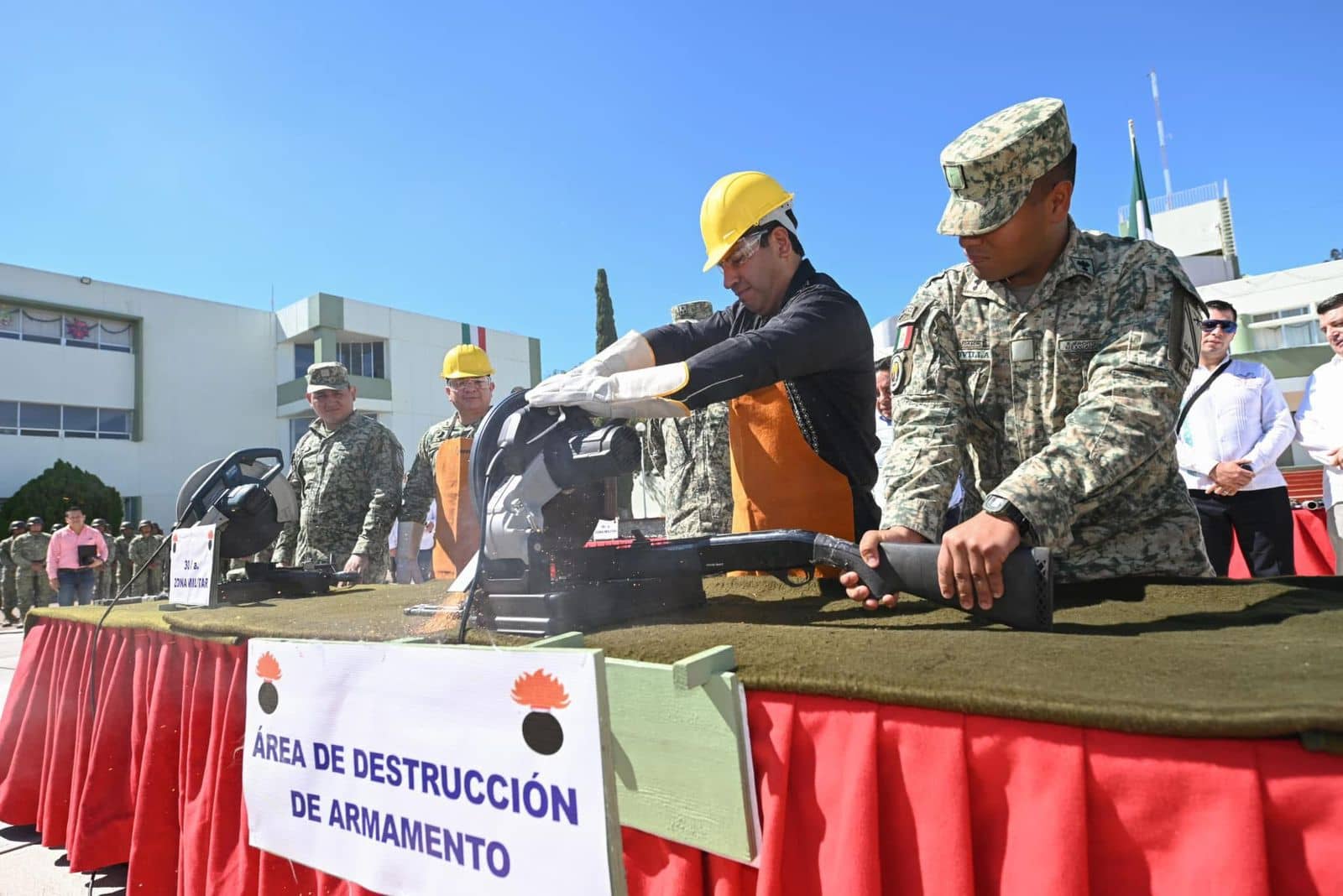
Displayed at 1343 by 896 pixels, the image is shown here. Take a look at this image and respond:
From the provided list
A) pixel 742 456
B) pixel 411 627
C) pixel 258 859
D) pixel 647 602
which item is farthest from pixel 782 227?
pixel 258 859

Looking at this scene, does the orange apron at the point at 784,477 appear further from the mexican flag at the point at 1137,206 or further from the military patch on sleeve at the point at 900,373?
the mexican flag at the point at 1137,206

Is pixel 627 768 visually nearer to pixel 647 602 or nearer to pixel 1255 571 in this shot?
pixel 647 602

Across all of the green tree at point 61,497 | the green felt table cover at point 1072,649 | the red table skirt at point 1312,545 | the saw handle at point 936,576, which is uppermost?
the green tree at point 61,497

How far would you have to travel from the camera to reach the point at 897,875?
36.8 inches

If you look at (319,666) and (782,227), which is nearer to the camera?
(319,666)

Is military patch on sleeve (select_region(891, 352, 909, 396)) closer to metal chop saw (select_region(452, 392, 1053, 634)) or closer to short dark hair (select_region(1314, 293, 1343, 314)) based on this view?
metal chop saw (select_region(452, 392, 1053, 634))

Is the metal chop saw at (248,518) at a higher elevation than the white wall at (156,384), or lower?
lower

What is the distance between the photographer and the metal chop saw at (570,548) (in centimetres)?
140

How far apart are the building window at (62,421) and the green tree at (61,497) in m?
1.84

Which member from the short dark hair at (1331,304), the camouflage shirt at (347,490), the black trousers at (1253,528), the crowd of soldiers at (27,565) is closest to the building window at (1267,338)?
the short dark hair at (1331,304)


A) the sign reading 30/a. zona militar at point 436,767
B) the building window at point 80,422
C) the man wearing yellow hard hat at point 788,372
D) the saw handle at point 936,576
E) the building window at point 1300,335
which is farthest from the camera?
the building window at point 80,422

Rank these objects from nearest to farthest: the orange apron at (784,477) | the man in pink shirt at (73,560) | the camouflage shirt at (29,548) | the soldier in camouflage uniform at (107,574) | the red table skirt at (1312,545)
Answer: the orange apron at (784,477)
the red table skirt at (1312,545)
the man in pink shirt at (73,560)
the camouflage shirt at (29,548)
the soldier in camouflage uniform at (107,574)

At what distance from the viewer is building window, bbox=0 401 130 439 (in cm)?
2142

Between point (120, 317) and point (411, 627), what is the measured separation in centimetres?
2714
